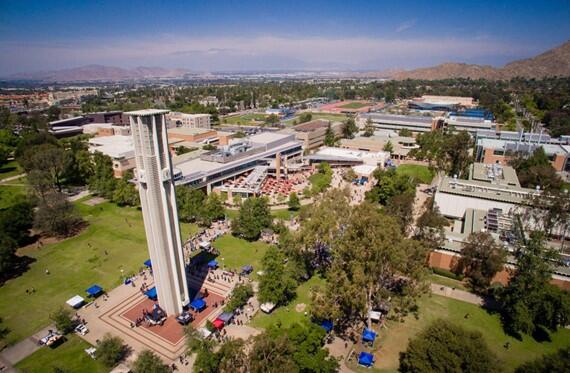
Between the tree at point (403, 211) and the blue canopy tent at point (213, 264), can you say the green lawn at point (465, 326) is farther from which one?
the blue canopy tent at point (213, 264)

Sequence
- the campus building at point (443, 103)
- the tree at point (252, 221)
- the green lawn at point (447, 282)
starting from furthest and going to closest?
the campus building at point (443, 103) < the tree at point (252, 221) < the green lawn at point (447, 282)

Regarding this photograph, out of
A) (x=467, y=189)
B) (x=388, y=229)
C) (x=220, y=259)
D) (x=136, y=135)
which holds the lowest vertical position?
(x=220, y=259)

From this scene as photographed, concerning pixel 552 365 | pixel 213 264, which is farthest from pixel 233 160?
pixel 552 365

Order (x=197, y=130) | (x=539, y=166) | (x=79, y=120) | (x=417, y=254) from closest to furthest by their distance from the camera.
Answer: (x=417, y=254), (x=539, y=166), (x=197, y=130), (x=79, y=120)

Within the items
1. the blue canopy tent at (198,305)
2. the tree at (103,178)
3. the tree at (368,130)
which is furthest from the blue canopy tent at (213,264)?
the tree at (368,130)

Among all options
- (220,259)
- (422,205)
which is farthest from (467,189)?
(220,259)

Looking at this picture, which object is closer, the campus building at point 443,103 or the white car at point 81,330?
the white car at point 81,330

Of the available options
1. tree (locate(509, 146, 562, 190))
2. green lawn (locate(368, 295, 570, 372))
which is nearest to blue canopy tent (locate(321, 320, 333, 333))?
green lawn (locate(368, 295, 570, 372))

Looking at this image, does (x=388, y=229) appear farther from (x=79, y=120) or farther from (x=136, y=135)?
(x=79, y=120)

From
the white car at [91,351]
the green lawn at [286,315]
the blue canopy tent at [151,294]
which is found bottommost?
the green lawn at [286,315]
